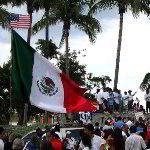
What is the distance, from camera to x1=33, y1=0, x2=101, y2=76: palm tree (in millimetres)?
32719

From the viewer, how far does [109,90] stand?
27375 millimetres

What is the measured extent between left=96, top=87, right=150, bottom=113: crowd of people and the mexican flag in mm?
13040

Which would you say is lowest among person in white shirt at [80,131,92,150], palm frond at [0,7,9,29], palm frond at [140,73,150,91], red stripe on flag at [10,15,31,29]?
person in white shirt at [80,131,92,150]

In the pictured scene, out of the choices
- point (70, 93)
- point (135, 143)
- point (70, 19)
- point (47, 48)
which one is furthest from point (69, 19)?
point (135, 143)

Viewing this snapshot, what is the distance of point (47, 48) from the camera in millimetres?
38375

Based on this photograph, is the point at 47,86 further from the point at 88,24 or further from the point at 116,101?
the point at 88,24

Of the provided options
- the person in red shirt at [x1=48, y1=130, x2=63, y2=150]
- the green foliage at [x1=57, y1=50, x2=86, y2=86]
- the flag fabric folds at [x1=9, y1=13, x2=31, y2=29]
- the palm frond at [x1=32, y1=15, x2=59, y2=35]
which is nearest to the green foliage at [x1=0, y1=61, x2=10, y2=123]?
the green foliage at [x1=57, y1=50, x2=86, y2=86]

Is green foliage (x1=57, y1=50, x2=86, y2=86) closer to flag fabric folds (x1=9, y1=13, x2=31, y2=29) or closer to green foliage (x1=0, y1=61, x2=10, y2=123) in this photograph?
green foliage (x1=0, y1=61, x2=10, y2=123)

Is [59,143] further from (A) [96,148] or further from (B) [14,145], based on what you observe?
(B) [14,145]

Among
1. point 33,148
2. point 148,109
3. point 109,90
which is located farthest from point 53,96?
point 148,109

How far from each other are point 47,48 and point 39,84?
2509 cm

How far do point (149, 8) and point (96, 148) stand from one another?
71.3 feet

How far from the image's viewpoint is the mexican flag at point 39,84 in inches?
517

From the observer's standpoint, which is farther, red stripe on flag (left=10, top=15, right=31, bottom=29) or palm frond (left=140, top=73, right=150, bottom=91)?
palm frond (left=140, top=73, right=150, bottom=91)
